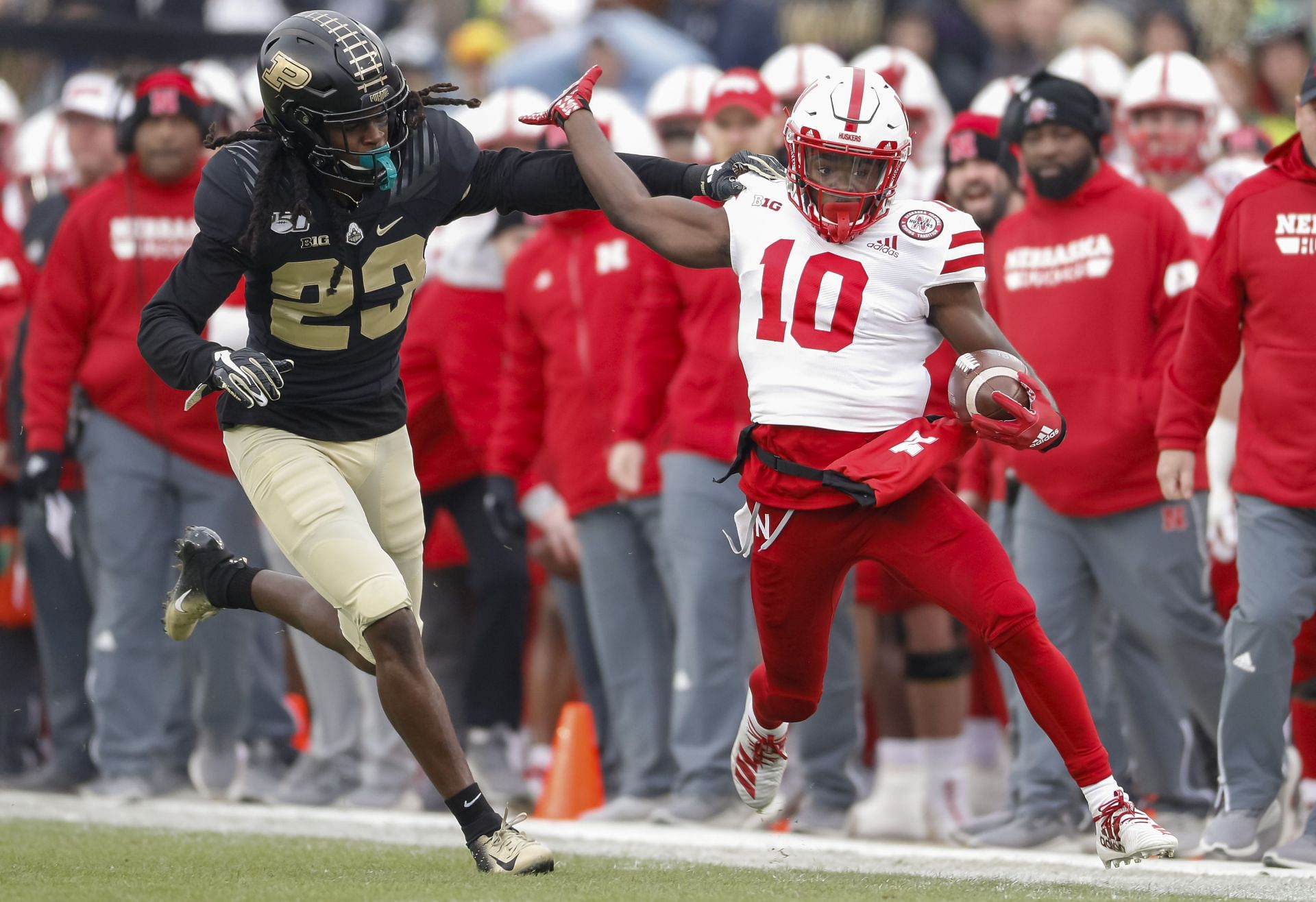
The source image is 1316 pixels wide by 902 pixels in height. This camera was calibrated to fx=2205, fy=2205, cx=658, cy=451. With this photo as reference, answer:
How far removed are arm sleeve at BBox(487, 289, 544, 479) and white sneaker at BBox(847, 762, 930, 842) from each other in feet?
6.27

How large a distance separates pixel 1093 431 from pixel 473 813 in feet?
8.78

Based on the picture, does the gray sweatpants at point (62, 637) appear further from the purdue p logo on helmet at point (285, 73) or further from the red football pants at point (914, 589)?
the red football pants at point (914, 589)

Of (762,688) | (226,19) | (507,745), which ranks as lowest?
(507,745)

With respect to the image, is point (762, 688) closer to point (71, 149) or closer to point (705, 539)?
point (705, 539)

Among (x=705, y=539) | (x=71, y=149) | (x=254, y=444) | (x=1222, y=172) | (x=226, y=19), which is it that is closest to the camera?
A: (x=254, y=444)

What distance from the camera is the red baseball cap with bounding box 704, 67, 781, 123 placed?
8.70 meters

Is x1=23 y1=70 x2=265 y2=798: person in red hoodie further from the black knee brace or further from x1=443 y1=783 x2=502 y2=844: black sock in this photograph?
x1=443 y1=783 x2=502 y2=844: black sock

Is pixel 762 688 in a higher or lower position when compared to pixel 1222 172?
lower

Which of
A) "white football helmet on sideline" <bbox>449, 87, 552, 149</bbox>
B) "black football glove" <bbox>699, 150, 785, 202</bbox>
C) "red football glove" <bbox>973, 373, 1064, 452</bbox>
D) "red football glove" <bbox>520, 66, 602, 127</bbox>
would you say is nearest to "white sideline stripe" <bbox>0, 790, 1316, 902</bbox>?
"red football glove" <bbox>973, 373, 1064, 452</bbox>

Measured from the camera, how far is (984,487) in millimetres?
8414

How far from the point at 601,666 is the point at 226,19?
6.59 m

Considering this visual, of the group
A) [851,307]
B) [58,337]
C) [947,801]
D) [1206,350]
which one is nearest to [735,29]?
[58,337]

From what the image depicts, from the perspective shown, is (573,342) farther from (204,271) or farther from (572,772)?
(204,271)

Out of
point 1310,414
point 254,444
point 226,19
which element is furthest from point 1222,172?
point 226,19
